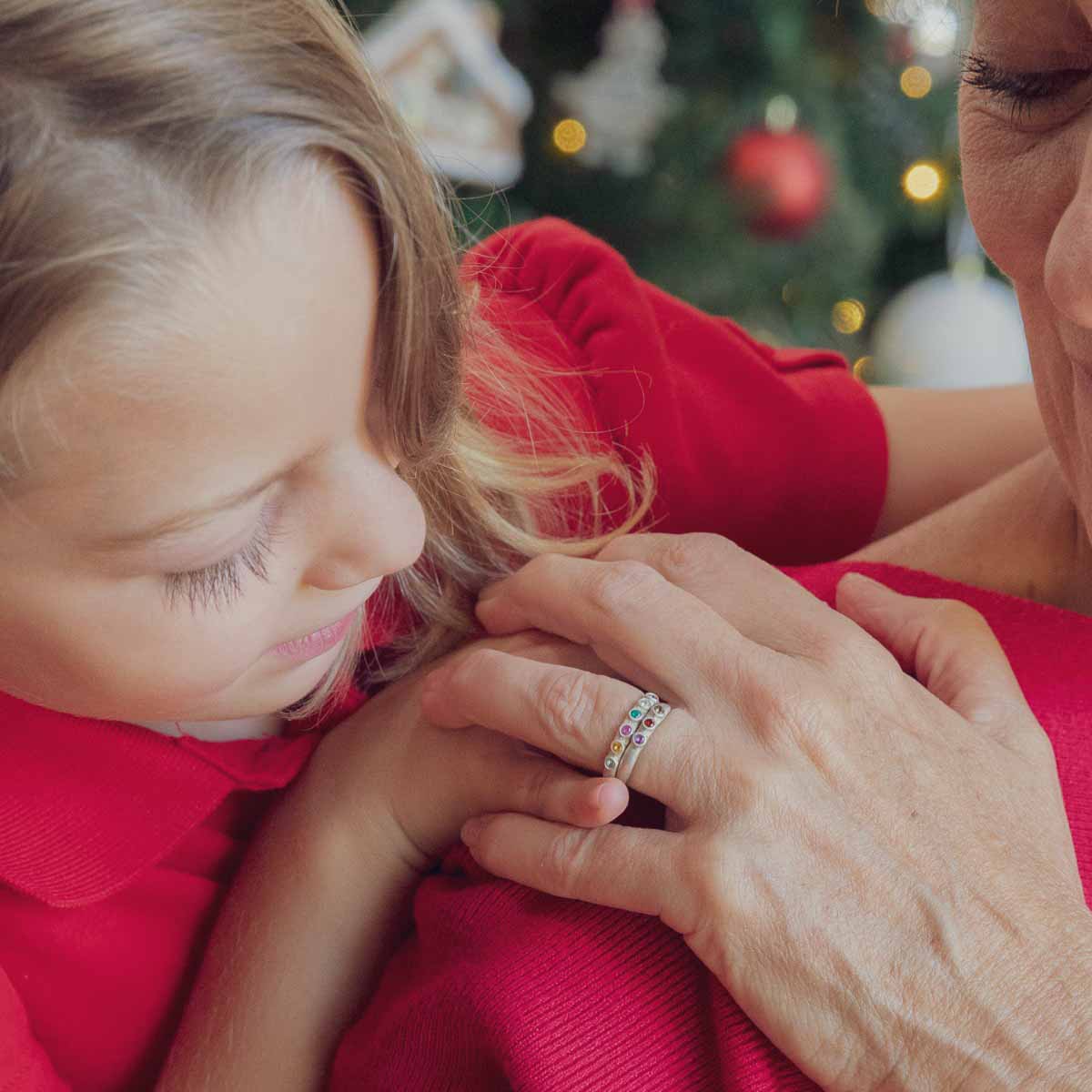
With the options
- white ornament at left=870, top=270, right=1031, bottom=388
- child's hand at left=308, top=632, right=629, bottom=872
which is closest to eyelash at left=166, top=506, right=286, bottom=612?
child's hand at left=308, top=632, right=629, bottom=872

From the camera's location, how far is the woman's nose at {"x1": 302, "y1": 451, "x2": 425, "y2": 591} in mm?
821

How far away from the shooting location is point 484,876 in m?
0.89

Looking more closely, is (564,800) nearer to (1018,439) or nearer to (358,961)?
(358,961)

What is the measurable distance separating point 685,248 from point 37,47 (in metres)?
1.87

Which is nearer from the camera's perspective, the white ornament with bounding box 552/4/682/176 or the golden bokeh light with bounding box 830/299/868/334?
the white ornament with bounding box 552/4/682/176

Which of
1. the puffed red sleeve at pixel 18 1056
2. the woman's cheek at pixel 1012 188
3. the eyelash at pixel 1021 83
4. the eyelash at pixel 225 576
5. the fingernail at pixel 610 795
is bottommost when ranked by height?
the puffed red sleeve at pixel 18 1056

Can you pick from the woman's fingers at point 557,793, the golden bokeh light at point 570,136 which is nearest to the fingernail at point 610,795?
the woman's fingers at point 557,793

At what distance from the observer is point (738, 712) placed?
833 millimetres

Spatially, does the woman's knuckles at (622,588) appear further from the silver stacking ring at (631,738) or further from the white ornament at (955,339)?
the white ornament at (955,339)

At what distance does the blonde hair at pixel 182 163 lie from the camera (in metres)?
0.69

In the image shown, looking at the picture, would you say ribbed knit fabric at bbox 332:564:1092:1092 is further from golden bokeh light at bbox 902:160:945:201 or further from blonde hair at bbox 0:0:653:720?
golden bokeh light at bbox 902:160:945:201

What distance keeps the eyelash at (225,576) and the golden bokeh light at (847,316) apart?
6.74ft

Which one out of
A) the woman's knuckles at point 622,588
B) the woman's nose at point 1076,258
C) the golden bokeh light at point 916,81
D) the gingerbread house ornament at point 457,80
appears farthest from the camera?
the golden bokeh light at point 916,81

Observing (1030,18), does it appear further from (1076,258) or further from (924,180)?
(924,180)
